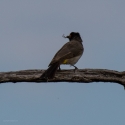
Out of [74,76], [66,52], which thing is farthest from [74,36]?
[74,76]

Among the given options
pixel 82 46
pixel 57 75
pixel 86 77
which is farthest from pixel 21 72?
pixel 82 46

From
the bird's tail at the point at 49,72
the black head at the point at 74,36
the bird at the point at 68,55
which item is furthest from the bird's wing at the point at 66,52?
the black head at the point at 74,36

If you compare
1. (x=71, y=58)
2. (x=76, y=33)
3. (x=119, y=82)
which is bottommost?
(x=119, y=82)

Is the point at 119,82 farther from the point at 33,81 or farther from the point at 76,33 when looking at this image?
the point at 76,33

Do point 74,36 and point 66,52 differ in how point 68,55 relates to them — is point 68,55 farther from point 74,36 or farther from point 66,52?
point 74,36

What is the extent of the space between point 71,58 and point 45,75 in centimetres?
109

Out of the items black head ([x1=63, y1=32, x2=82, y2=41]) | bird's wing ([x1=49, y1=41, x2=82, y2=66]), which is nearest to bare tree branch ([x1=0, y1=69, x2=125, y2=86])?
bird's wing ([x1=49, y1=41, x2=82, y2=66])

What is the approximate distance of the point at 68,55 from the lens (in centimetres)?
823

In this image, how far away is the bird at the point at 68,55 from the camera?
7.49 metres

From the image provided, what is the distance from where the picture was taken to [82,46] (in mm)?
9250

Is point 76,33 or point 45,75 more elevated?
point 76,33

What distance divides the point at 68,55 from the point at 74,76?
0.87 meters

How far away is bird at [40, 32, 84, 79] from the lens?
7.49 meters

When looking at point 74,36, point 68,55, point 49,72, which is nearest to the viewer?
point 49,72
